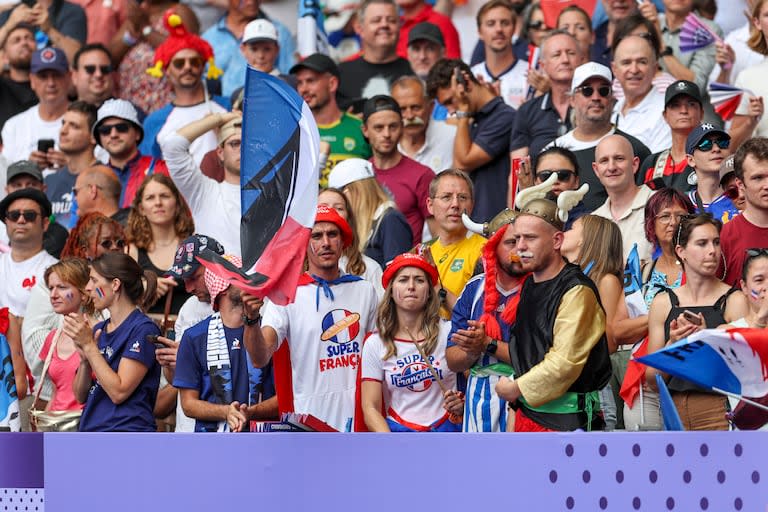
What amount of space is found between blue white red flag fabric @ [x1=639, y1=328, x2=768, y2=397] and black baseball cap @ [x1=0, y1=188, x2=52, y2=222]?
5.74 m

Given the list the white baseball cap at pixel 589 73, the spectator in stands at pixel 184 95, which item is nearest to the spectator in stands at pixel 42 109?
the spectator in stands at pixel 184 95

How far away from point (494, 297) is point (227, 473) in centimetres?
198

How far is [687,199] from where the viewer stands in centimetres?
735

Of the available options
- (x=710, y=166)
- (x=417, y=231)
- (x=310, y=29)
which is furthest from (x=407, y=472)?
(x=310, y=29)

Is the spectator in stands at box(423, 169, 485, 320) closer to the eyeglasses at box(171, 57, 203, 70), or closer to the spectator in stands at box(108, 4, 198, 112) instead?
the eyeglasses at box(171, 57, 203, 70)

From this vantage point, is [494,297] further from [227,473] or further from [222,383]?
[227,473]

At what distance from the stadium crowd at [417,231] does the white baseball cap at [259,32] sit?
0.12 ft

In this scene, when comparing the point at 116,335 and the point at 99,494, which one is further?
the point at 116,335

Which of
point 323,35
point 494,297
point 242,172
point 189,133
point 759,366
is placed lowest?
point 759,366

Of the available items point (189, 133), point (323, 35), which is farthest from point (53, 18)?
point (189, 133)

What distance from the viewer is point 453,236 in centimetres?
823

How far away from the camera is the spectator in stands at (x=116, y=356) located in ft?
23.5

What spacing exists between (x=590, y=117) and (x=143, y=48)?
519 cm

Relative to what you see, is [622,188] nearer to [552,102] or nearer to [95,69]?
[552,102]
